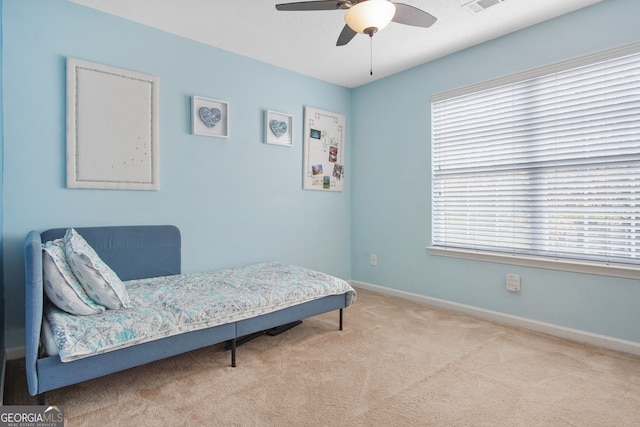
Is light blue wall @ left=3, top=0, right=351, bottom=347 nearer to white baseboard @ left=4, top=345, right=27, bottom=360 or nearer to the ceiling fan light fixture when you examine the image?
white baseboard @ left=4, top=345, right=27, bottom=360

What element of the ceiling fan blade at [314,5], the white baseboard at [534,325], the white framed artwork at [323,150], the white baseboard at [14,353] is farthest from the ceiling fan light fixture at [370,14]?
the white baseboard at [14,353]

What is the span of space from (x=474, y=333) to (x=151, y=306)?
2.42m

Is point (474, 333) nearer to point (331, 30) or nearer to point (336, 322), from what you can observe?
point (336, 322)

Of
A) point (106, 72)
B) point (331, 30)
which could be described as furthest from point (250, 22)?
point (106, 72)

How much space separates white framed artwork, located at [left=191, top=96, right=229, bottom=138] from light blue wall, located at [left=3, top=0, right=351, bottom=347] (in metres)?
0.06

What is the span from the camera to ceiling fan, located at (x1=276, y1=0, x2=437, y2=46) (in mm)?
1783

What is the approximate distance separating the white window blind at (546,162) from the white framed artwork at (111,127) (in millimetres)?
2682

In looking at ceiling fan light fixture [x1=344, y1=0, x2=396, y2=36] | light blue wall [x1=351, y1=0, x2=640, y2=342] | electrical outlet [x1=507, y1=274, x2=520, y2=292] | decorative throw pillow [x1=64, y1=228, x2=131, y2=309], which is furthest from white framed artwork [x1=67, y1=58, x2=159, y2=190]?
electrical outlet [x1=507, y1=274, x2=520, y2=292]

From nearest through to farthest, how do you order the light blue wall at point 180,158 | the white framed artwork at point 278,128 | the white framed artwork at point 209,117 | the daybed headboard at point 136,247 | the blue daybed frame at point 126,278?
the blue daybed frame at point 126,278 → the light blue wall at point 180,158 → the daybed headboard at point 136,247 → the white framed artwork at point 209,117 → the white framed artwork at point 278,128

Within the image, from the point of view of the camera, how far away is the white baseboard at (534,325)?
2466 millimetres

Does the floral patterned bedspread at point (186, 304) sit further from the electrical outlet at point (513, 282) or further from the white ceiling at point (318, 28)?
the white ceiling at point (318, 28)

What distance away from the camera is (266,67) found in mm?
3598

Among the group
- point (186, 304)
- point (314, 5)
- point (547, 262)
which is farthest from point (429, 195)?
Result: point (186, 304)

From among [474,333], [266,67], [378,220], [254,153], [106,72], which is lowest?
[474,333]
